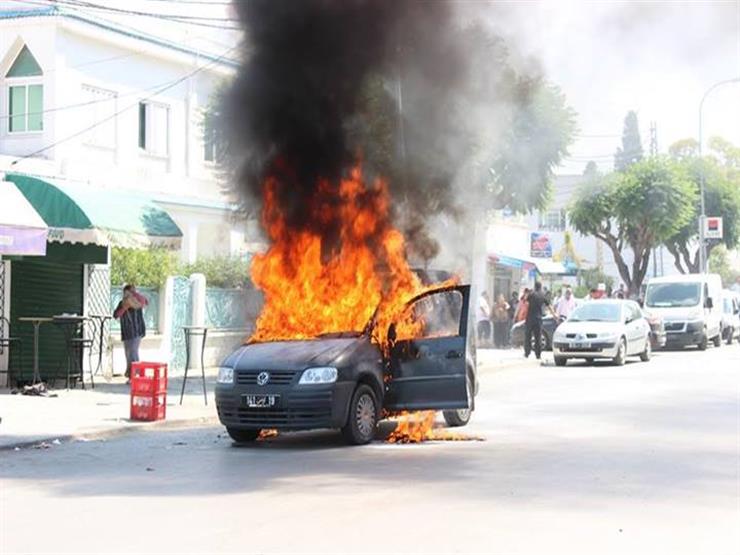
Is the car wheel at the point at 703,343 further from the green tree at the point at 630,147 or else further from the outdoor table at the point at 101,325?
the green tree at the point at 630,147

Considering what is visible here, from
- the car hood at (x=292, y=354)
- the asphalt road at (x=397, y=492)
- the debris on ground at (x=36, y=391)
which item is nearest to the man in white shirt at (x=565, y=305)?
the asphalt road at (x=397, y=492)

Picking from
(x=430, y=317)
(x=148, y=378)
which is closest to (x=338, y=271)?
(x=430, y=317)

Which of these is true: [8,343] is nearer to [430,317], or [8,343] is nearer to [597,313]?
[430,317]

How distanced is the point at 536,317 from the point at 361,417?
47.3 ft

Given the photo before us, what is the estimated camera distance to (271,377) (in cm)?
1047

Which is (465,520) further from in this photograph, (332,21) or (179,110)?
(179,110)

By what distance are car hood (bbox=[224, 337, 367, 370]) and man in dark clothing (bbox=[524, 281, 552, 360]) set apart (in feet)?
45.4

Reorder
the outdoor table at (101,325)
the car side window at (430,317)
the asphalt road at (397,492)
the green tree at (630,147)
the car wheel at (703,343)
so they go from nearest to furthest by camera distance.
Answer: the asphalt road at (397,492) < the car side window at (430,317) < the outdoor table at (101,325) < the car wheel at (703,343) < the green tree at (630,147)

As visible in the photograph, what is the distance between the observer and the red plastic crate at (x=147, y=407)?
12.8 metres

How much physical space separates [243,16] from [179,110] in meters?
11.9

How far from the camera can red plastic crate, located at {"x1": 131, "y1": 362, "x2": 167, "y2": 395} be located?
12766 millimetres

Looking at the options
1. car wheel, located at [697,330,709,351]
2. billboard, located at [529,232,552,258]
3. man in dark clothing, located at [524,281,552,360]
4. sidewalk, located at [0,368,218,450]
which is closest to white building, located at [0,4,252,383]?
sidewalk, located at [0,368,218,450]

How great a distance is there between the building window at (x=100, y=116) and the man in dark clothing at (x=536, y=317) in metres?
10.1

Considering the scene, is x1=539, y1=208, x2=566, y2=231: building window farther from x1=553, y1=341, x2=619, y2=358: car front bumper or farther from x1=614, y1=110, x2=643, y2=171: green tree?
x1=553, y1=341, x2=619, y2=358: car front bumper
